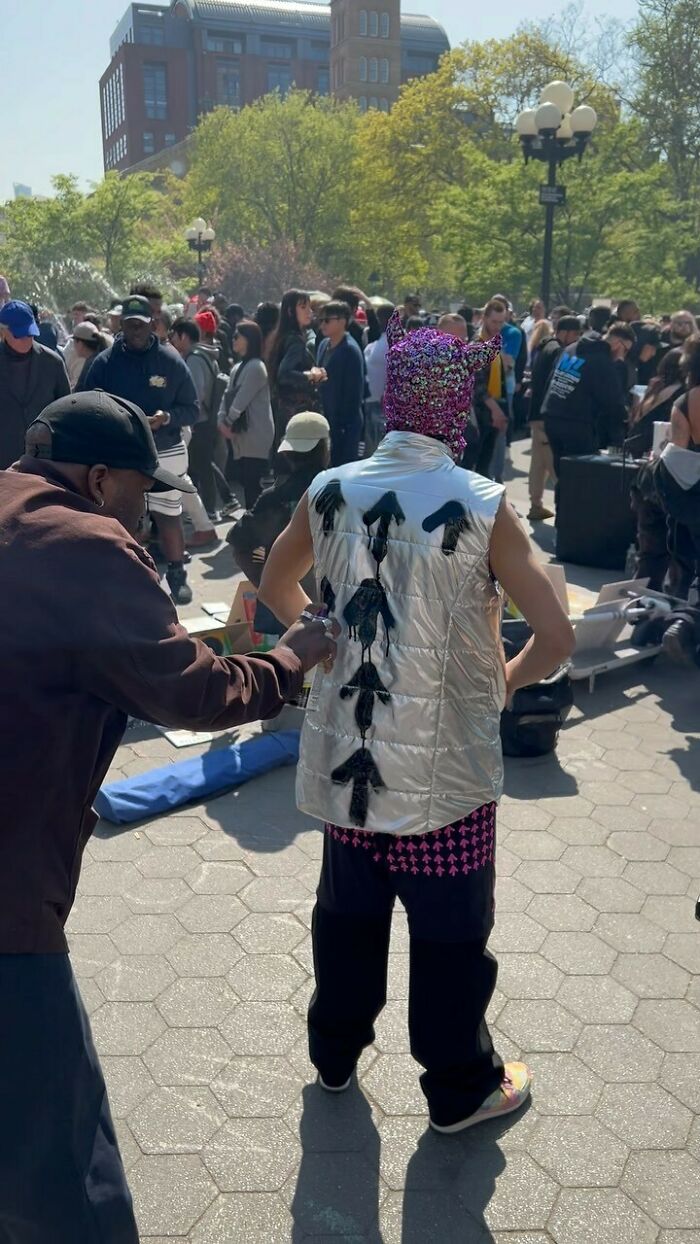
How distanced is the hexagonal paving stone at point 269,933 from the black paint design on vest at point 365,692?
1.51m

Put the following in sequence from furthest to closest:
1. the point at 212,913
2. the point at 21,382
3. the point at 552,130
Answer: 1. the point at 552,130
2. the point at 21,382
3. the point at 212,913

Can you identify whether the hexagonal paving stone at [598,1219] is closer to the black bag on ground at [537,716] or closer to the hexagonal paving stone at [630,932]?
the hexagonal paving stone at [630,932]

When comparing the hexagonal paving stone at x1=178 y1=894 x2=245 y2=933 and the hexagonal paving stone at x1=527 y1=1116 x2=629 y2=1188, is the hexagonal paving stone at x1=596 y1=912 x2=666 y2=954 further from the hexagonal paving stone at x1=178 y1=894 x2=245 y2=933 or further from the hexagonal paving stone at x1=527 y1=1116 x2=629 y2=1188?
the hexagonal paving stone at x1=178 y1=894 x2=245 y2=933

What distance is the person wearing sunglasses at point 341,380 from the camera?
8.25 metres

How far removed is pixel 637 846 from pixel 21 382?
500cm

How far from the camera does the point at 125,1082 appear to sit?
3.07m

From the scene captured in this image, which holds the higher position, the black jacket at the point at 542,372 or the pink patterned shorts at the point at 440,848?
the black jacket at the point at 542,372

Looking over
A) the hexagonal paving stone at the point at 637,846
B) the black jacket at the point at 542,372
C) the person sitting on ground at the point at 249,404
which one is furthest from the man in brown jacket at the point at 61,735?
the black jacket at the point at 542,372

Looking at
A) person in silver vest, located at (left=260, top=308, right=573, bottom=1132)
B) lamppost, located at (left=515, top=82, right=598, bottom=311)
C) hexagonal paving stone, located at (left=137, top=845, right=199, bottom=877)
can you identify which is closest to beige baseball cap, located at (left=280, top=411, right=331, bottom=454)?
hexagonal paving stone, located at (left=137, top=845, right=199, bottom=877)

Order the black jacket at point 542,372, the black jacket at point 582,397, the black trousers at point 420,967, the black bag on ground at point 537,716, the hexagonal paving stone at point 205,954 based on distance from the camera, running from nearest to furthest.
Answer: the black trousers at point 420,967
the hexagonal paving stone at point 205,954
the black bag on ground at point 537,716
the black jacket at point 582,397
the black jacket at point 542,372

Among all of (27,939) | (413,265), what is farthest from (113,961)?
(413,265)

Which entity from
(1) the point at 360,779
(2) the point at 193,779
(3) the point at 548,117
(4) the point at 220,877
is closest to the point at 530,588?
(1) the point at 360,779

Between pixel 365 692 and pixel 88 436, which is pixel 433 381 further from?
pixel 88 436

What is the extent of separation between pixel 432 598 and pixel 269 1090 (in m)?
1.57
